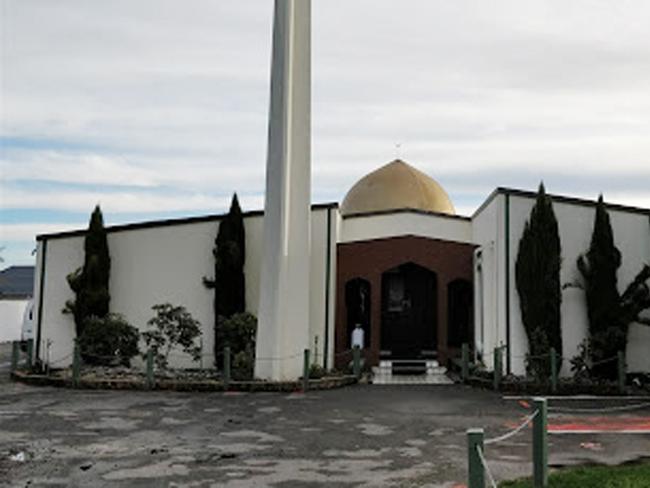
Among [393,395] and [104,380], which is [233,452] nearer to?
[393,395]

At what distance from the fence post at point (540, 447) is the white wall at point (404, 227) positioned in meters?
14.7

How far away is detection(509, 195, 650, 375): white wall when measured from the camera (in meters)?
16.9

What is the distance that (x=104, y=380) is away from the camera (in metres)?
15.7

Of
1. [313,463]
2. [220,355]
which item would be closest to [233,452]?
[313,463]

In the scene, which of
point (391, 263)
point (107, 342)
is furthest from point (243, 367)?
point (391, 263)

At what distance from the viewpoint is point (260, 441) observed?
9.46m

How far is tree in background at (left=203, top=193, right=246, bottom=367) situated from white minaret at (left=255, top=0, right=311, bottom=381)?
3.57m

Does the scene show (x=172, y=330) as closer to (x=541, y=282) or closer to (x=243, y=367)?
(x=243, y=367)

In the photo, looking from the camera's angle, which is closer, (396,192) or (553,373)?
(553,373)

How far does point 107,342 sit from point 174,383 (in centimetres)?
340

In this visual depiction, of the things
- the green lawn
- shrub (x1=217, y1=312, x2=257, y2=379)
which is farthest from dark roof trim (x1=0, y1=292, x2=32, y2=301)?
the green lawn

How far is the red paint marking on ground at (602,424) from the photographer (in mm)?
10546

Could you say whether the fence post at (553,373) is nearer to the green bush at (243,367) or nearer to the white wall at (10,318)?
the green bush at (243,367)

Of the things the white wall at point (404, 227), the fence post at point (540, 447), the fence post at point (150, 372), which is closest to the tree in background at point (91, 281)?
the fence post at point (150, 372)
